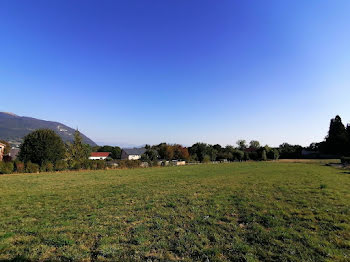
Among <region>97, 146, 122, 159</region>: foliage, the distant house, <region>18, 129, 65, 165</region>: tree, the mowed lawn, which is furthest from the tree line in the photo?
<region>97, 146, 122, 159</region>: foliage

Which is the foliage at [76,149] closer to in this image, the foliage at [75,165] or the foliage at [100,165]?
the foliage at [75,165]

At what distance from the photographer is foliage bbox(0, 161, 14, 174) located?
24.5 m

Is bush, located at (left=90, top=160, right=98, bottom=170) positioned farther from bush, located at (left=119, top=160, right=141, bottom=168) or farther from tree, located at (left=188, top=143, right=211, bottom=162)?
tree, located at (left=188, top=143, right=211, bottom=162)

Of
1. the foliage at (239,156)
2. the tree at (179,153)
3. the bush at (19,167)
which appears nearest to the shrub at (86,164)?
the bush at (19,167)

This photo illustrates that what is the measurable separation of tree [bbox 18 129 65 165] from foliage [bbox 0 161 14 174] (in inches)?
145

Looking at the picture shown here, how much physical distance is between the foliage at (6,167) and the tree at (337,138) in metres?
101

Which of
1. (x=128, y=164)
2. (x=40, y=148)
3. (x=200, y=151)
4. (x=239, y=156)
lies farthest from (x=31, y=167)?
(x=239, y=156)

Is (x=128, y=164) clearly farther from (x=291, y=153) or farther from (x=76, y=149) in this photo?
(x=291, y=153)

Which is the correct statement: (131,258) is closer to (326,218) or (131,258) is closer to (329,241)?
(329,241)

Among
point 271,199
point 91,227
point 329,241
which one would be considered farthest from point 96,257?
point 271,199

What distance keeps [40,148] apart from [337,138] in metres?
102

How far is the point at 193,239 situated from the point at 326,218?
510cm

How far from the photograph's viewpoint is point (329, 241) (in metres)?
4.86

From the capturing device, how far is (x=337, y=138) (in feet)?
253
